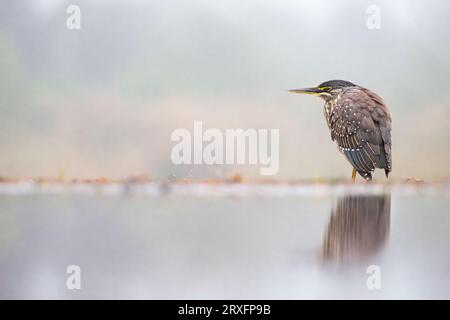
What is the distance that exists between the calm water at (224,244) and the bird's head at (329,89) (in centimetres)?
49

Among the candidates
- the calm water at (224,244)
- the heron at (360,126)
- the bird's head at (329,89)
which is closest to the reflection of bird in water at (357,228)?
the calm water at (224,244)

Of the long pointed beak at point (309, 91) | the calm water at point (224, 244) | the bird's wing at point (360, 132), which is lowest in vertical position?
the calm water at point (224, 244)

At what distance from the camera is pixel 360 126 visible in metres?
2.73

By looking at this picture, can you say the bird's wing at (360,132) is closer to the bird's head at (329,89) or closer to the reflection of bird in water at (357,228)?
the bird's head at (329,89)

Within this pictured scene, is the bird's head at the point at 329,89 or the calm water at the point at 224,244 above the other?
the bird's head at the point at 329,89

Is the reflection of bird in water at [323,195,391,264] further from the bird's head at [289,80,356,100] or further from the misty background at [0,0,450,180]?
the bird's head at [289,80,356,100]

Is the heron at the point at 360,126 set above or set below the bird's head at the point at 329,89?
below

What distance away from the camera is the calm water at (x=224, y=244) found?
2.60 m

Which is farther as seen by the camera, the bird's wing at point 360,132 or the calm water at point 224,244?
the bird's wing at point 360,132

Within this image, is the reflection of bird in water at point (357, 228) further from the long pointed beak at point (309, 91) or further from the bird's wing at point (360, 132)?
A: the long pointed beak at point (309, 91)

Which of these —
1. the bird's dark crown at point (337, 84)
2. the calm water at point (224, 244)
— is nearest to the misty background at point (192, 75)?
the bird's dark crown at point (337, 84)

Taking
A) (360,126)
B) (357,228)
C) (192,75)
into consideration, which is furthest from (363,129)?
(192,75)

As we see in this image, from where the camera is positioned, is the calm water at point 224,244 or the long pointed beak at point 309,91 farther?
the long pointed beak at point 309,91
